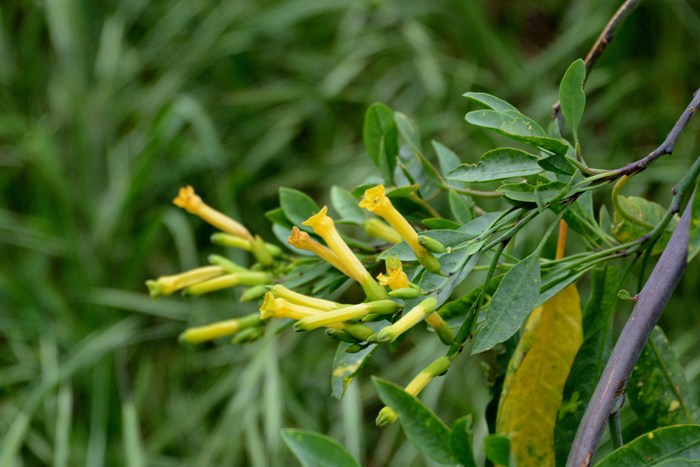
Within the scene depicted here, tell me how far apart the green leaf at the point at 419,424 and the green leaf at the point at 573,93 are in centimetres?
14

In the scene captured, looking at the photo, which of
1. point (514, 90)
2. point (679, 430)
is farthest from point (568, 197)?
point (514, 90)

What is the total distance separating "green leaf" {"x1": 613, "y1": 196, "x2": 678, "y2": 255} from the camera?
282 mm

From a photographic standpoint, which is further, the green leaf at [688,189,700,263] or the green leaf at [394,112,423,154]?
the green leaf at [394,112,423,154]

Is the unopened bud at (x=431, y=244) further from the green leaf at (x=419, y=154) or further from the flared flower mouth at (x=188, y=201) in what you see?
the flared flower mouth at (x=188, y=201)

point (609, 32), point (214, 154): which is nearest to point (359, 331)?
point (609, 32)

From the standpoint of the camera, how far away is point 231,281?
353 mm

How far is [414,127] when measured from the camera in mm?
374

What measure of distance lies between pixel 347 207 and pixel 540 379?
0.16 metres

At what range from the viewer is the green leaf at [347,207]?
1.11 feet

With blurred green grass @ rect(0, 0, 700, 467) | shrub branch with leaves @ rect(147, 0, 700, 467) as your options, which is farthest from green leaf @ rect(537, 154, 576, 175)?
blurred green grass @ rect(0, 0, 700, 467)

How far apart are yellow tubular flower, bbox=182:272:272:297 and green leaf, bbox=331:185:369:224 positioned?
2.6 inches

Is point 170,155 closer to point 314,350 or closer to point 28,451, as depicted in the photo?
point 314,350

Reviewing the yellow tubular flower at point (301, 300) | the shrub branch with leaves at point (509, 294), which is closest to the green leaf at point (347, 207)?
the shrub branch with leaves at point (509, 294)

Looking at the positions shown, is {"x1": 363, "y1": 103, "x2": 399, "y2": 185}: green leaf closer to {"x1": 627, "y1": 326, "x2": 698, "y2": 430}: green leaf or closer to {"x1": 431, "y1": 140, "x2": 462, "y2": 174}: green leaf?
{"x1": 431, "y1": 140, "x2": 462, "y2": 174}: green leaf
